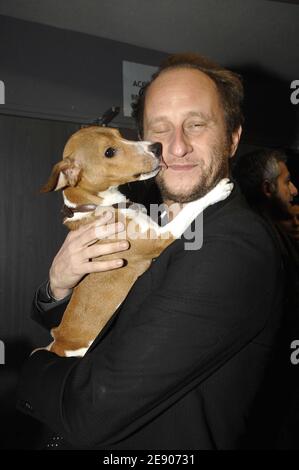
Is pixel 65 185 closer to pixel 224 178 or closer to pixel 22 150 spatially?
pixel 224 178

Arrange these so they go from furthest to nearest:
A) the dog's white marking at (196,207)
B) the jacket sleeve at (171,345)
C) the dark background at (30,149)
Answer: the dark background at (30,149) < the dog's white marking at (196,207) < the jacket sleeve at (171,345)

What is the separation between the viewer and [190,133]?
1.96 metres

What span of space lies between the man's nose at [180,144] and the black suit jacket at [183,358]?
0.51 metres

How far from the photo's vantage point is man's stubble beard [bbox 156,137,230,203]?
1.95 m

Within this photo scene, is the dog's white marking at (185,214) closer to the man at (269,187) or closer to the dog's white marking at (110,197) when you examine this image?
the dog's white marking at (110,197)

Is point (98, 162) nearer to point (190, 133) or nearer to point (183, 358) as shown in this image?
point (190, 133)

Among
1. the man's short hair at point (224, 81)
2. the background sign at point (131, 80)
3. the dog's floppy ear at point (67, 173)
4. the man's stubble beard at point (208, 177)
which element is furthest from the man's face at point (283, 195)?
the dog's floppy ear at point (67, 173)

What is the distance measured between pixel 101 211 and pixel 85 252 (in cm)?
32

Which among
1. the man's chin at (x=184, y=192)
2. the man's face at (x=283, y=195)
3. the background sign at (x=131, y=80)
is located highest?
the background sign at (x=131, y=80)

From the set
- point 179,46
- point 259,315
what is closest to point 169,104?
point 259,315

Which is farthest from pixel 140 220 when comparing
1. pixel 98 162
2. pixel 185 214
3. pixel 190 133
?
pixel 190 133

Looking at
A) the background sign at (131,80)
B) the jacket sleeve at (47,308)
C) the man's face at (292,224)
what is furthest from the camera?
the background sign at (131,80)

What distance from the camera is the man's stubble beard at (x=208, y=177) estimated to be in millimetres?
1954

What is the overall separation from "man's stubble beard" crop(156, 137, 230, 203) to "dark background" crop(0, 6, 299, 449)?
7.10 ft
